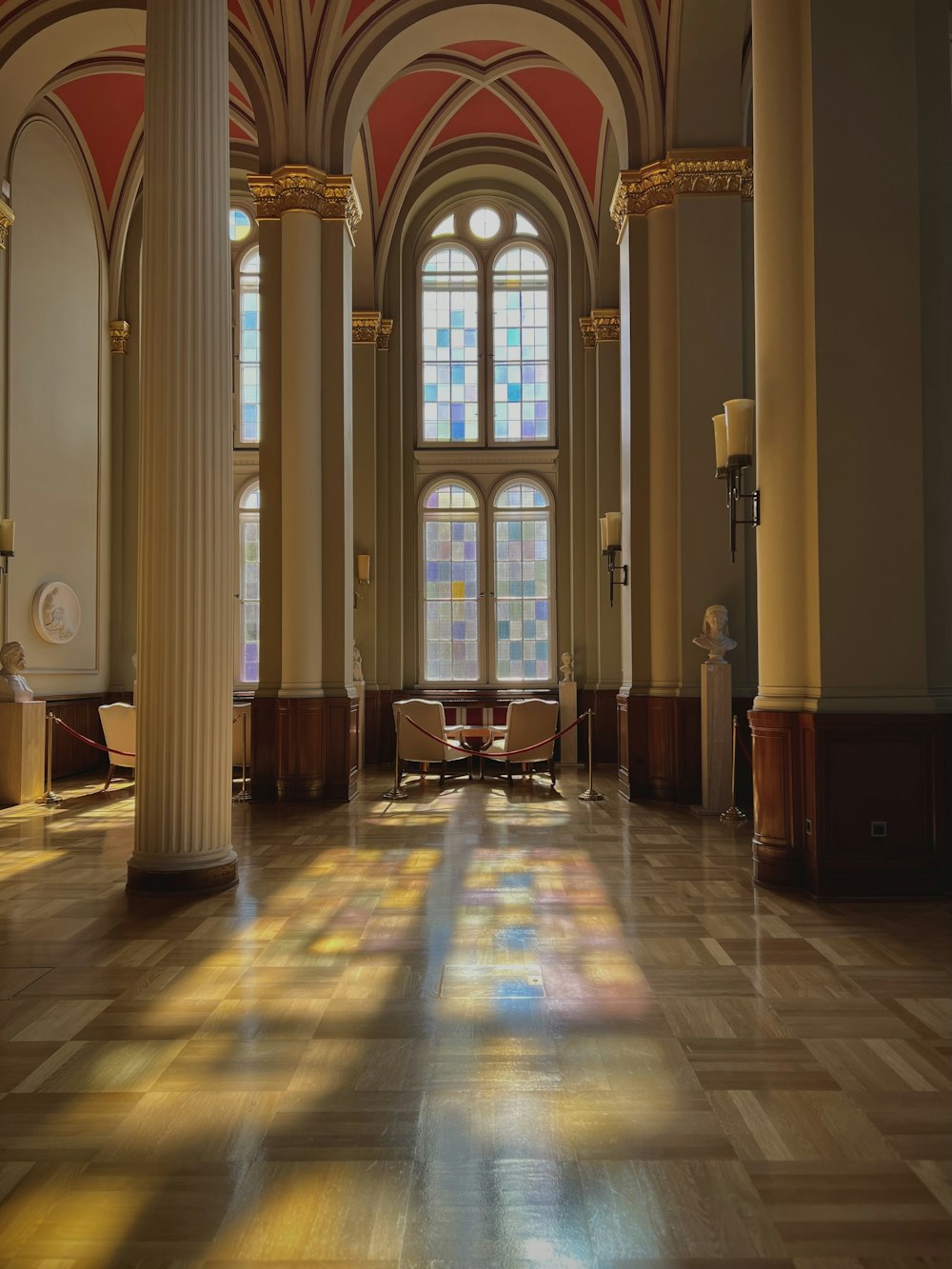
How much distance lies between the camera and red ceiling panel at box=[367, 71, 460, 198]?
13656mm

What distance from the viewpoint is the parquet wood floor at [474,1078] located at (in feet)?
7.38

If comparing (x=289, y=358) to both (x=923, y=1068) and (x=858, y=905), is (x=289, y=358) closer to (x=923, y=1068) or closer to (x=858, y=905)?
(x=858, y=905)

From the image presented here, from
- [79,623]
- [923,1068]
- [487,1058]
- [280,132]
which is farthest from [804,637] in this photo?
[79,623]

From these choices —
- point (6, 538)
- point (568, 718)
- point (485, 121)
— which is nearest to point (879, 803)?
point (568, 718)

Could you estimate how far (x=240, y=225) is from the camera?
15859 mm

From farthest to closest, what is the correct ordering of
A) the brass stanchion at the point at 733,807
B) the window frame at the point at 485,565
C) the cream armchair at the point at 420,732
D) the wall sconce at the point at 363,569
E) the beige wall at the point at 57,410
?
the window frame at the point at 485,565, the wall sconce at the point at 363,569, the beige wall at the point at 57,410, the cream armchair at the point at 420,732, the brass stanchion at the point at 733,807

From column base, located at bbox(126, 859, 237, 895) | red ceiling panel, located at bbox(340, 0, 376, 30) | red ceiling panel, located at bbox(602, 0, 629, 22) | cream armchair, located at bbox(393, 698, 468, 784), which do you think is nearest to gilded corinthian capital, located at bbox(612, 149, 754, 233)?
red ceiling panel, located at bbox(602, 0, 629, 22)

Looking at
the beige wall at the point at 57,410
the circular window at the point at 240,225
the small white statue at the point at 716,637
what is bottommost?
the small white statue at the point at 716,637

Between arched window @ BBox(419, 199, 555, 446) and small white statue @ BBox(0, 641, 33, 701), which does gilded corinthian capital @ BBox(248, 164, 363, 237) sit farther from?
arched window @ BBox(419, 199, 555, 446)

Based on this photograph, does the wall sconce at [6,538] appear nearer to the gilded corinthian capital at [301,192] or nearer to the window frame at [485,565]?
the gilded corinthian capital at [301,192]

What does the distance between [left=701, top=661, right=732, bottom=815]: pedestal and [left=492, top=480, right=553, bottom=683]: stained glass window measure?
268 inches

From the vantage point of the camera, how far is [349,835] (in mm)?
7832

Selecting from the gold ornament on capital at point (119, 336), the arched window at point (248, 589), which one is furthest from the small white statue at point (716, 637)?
the gold ornament on capital at point (119, 336)

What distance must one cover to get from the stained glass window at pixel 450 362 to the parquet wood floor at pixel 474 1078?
1119cm
